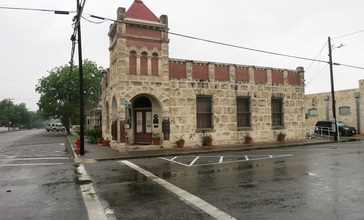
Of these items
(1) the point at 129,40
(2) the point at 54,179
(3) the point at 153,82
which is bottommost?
(2) the point at 54,179

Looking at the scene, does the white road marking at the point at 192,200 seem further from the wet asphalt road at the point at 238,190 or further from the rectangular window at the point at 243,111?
the rectangular window at the point at 243,111

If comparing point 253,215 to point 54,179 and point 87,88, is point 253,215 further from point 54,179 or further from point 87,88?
point 87,88

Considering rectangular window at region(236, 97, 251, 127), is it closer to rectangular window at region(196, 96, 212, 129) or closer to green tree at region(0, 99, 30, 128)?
rectangular window at region(196, 96, 212, 129)

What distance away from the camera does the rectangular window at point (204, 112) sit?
64.7ft

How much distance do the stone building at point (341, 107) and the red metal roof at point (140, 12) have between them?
80.2ft

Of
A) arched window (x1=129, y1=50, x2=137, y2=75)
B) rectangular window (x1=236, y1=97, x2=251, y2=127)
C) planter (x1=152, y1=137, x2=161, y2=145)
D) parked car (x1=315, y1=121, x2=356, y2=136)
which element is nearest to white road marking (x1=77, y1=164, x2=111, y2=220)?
planter (x1=152, y1=137, x2=161, y2=145)

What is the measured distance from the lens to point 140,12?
18.1 m

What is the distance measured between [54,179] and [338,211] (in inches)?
Answer: 327

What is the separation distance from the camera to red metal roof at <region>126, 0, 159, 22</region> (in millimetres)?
17922

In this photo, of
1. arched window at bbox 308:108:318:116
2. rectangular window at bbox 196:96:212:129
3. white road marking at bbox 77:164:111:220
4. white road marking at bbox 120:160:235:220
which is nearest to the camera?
white road marking at bbox 120:160:235:220

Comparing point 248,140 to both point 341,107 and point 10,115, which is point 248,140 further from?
point 10,115

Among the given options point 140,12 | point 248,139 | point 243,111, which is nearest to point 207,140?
point 248,139

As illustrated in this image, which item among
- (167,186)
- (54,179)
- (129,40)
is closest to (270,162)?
(167,186)

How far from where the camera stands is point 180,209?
5953 millimetres
